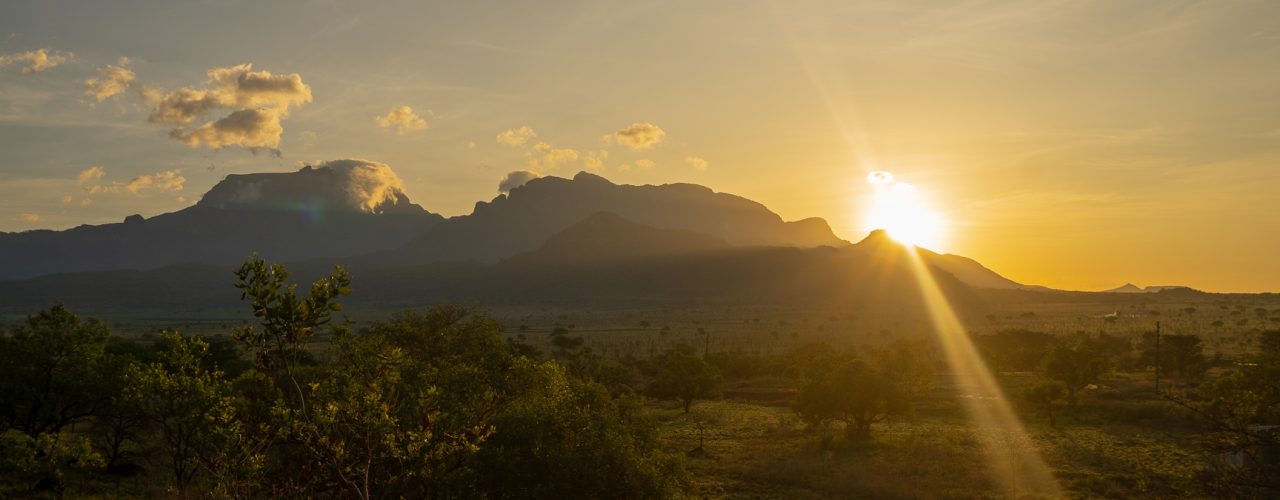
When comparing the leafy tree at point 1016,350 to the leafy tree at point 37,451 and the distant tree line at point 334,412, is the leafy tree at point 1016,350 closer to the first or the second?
the distant tree line at point 334,412

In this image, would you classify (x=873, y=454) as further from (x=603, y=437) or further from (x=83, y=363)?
(x=83, y=363)

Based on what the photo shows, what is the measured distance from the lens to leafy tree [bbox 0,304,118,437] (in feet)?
84.3

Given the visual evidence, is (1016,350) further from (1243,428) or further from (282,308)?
(282,308)


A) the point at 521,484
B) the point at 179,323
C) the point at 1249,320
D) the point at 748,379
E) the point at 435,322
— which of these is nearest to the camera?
the point at 521,484

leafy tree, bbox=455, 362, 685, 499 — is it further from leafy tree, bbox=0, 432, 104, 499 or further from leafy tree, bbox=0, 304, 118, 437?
leafy tree, bbox=0, 304, 118, 437

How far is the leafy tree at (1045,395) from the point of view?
4716 cm

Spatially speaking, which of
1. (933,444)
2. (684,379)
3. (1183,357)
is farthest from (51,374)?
(1183,357)

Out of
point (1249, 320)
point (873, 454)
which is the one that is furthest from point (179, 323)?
point (1249, 320)

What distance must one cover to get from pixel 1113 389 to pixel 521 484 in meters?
55.9

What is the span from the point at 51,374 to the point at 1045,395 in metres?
52.6

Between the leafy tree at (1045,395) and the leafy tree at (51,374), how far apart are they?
165 feet

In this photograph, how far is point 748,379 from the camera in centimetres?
7519

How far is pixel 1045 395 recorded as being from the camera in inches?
1874

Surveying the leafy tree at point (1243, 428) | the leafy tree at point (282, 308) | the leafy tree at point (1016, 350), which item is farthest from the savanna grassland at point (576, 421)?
the leafy tree at point (1016, 350)
